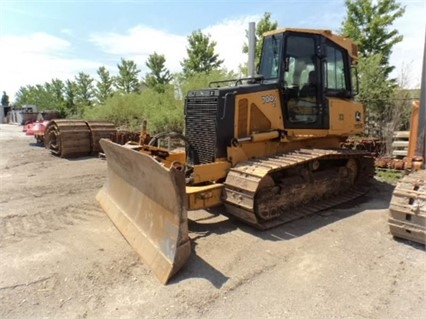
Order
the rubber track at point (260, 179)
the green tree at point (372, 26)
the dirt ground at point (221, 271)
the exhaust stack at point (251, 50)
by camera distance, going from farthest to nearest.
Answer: the green tree at point (372, 26), the exhaust stack at point (251, 50), the rubber track at point (260, 179), the dirt ground at point (221, 271)

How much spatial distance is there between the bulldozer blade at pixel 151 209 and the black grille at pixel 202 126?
1214mm

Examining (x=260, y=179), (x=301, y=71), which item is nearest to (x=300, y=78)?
(x=301, y=71)

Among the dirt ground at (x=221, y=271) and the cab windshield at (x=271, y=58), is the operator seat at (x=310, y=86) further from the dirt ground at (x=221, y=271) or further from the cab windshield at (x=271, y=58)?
the dirt ground at (x=221, y=271)

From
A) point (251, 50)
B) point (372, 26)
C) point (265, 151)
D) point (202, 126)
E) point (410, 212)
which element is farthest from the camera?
point (372, 26)

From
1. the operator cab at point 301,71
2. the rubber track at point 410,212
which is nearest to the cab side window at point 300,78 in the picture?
the operator cab at point 301,71

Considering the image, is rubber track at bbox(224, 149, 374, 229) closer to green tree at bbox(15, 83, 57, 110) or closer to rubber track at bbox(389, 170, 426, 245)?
rubber track at bbox(389, 170, 426, 245)

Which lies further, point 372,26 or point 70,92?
point 70,92

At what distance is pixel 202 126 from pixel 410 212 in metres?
3.07

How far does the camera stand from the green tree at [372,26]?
18.5m

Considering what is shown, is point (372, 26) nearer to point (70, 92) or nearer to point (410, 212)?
point (410, 212)

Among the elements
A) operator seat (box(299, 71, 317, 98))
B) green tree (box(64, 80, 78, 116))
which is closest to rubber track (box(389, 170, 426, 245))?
operator seat (box(299, 71, 317, 98))

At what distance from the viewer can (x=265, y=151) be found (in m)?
5.83

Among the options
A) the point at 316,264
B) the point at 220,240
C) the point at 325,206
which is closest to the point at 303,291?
the point at 316,264

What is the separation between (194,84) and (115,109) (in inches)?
224
